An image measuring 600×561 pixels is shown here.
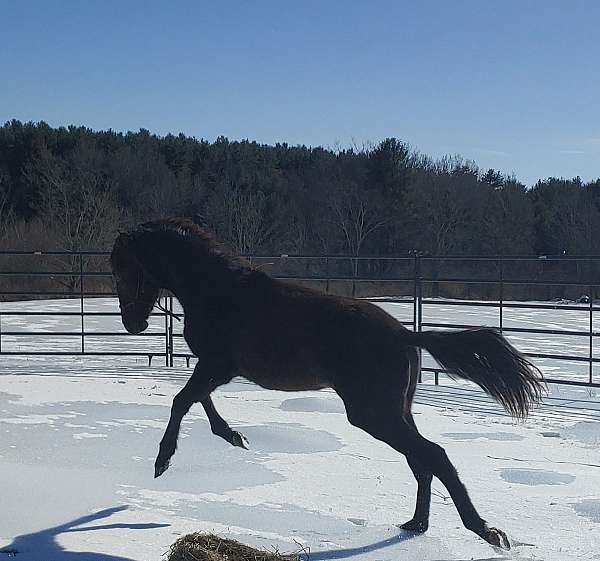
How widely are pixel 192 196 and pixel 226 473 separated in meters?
29.4

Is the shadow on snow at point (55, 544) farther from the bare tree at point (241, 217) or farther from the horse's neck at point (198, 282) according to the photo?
the bare tree at point (241, 217)

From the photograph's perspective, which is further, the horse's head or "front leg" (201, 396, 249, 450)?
the horse's head

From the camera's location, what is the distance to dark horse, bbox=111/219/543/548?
3.39 meters

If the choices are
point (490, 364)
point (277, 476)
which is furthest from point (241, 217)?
point (490, 364)

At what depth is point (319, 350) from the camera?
3543 mm

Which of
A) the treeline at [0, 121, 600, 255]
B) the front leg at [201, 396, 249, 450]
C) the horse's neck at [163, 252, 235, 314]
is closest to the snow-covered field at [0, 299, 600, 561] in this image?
the front leg at [201, 396, 249, 450]

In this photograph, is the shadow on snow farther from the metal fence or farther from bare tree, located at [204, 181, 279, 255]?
bare tree, located at [204, 181, 279, 255]

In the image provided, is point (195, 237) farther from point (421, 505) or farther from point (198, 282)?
point (421, 505)

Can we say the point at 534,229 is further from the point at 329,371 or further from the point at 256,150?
the point at 329,371

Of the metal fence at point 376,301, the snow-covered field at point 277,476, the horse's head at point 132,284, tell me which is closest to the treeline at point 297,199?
the metal fence at point 376,301

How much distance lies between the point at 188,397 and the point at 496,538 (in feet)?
5.32

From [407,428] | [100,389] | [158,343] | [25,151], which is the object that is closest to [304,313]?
[407,428]

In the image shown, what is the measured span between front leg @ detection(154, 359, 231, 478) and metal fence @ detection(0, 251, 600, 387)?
5.08 feet

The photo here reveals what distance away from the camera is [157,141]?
38906mm
